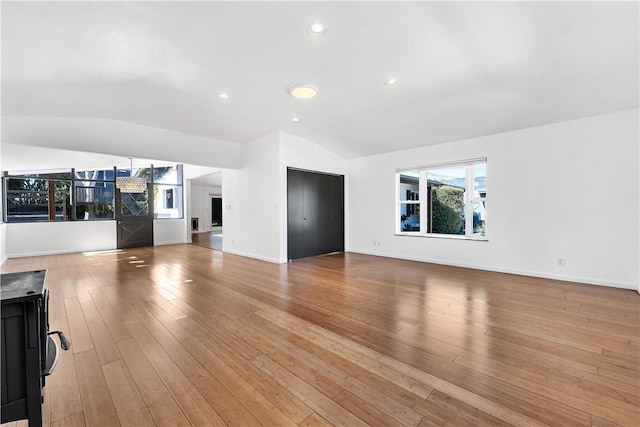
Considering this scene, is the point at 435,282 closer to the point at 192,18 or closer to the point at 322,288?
the point at 322,288

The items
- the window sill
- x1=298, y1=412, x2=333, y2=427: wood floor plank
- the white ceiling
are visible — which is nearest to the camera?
x1=298, y1=412, x2=333, y2=427: wood floor plank

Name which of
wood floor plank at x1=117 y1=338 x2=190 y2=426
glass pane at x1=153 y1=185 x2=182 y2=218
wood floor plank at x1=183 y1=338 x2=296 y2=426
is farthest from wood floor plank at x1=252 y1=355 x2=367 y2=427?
glass pane at x1=153 y1=185 x2=182 y2=218

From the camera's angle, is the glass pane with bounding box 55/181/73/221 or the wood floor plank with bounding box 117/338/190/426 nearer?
the wood floor plank with bounding box 117/338/190/426

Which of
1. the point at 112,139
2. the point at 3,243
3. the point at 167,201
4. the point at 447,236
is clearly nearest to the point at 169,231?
the point at 167,201

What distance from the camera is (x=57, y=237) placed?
717 cm

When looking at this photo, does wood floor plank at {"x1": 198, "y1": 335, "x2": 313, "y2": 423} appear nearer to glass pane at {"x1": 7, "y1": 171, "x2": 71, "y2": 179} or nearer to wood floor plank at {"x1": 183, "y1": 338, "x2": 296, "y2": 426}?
wood floor plank at {"x1": 183, "y1": 338, "x2": 296, "y2": 426}

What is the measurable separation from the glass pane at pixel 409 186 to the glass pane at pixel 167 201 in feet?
24.6

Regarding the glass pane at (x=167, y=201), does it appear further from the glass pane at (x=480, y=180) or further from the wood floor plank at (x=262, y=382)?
the glass pane at (x=480, y=180)

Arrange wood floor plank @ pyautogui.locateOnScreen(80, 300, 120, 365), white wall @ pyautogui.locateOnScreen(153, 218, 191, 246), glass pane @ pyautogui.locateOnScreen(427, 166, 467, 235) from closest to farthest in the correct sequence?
wood floor plank @ pyautogui.locateOnScreen(80, 300, 120, 365) < glass pane @ pyautogui.locateOnScreen(427, 166, 467, 235) < white wall @ pyautogui.locateOnScreen(153, 218, 191, 246)

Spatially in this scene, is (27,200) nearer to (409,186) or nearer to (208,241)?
(208,241)

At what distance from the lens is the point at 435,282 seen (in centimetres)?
425

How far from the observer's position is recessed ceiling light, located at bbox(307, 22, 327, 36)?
2.50 metres

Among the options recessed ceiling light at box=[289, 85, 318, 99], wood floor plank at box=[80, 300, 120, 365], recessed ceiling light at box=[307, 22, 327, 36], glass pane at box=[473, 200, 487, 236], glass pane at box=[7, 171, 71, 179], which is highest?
recessed ceiling light at box=[307, 22, 327, 36]

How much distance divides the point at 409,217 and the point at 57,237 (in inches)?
359
